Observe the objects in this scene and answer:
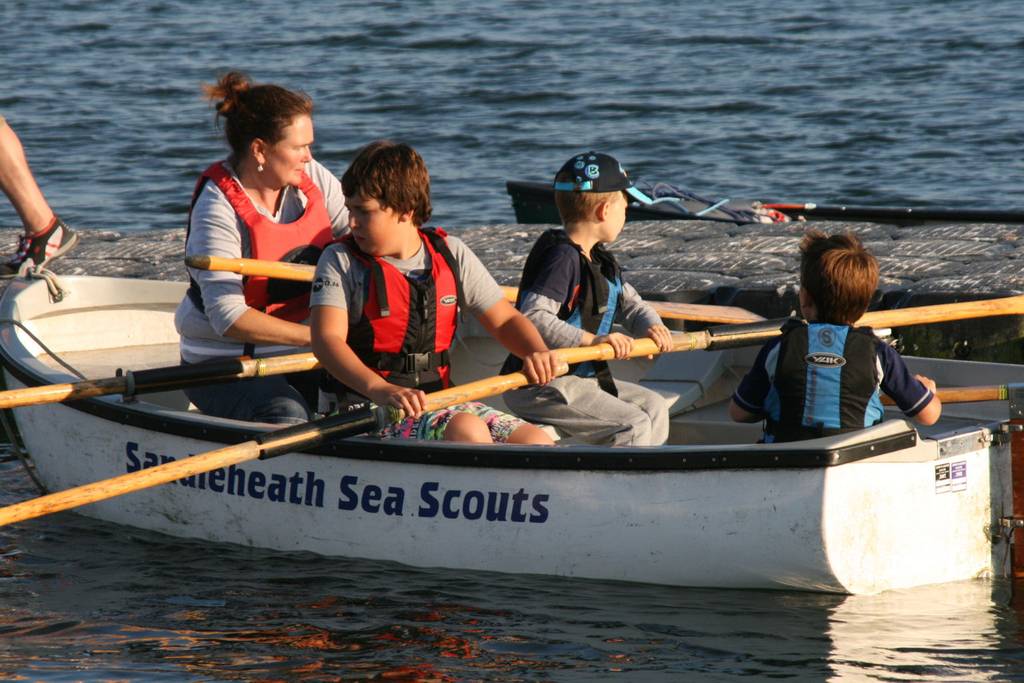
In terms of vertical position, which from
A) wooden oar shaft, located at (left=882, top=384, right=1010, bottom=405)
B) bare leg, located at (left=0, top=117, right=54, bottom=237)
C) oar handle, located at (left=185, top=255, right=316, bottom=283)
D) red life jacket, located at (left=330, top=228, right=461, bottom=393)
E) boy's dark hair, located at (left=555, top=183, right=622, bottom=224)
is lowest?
wooden oar shaft, located at (left=882, top=384, right=1010, bottom=405)

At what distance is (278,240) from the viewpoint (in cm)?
609

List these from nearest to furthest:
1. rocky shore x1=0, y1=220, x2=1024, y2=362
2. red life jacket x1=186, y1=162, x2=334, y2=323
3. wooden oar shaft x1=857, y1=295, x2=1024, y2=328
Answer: wooden oar shaft x1=857, y1=295, x2=1024, y2=328
red life jacket x1=186, y1=162, x2=334, y2=323
rocky shore x1=0, y1=220, x2=1024, y2=362

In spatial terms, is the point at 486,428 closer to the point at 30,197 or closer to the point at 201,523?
the point at 201,523

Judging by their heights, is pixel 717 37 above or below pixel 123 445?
above

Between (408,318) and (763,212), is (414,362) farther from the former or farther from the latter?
(763,212)

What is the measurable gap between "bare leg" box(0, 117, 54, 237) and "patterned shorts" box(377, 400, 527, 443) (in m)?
3.13

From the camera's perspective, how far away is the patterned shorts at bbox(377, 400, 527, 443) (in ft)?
18.2

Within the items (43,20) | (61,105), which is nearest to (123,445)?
(61,105)

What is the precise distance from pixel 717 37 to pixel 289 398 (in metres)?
17.5

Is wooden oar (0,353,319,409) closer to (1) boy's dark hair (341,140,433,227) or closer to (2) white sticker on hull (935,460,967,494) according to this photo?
(1) boy's dark hair (341,140,433,227)

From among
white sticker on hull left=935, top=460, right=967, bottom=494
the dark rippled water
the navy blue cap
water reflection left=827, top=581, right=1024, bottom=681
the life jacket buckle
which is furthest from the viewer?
the navy blue cap

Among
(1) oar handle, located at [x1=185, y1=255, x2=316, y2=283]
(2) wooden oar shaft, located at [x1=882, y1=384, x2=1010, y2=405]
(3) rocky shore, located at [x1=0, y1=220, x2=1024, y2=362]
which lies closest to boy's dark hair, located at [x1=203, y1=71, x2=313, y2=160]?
(1) oar handle, located at [x1=185, y1=255, x2=316, y2=283]

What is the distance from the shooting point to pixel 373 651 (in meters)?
5.02

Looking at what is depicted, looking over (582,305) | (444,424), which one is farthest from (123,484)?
(582,305)
